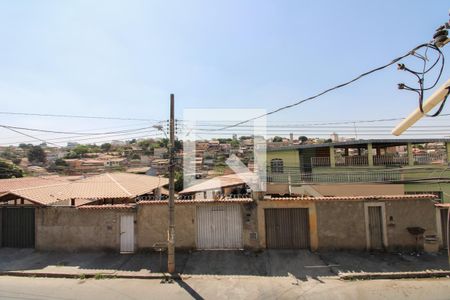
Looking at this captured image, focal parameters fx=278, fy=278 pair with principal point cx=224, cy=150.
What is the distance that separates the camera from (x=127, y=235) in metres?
11.9

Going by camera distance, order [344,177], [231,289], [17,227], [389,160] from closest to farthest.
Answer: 1. [231,289]
2. [17,227]
3. [344,177]
4. [389,160]

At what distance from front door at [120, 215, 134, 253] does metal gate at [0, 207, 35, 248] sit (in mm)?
4339

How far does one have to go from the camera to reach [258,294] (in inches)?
330

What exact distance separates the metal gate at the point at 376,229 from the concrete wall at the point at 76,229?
33.1 feet

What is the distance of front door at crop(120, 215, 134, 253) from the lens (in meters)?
11.8

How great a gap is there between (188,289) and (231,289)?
1371 mm

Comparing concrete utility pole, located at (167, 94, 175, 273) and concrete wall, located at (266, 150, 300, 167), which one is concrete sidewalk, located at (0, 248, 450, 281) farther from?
concrete wall, located at (266, 150, 300, 167)

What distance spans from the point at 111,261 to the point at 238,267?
5097mm

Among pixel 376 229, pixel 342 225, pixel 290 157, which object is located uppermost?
pixel 290 157

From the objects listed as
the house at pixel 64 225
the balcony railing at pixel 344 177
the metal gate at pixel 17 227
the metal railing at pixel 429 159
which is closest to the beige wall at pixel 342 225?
the balcony railing at pixel 344 177

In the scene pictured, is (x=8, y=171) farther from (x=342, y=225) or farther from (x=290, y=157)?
(x=342, y=225)

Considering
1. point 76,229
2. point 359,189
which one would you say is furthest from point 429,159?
point 76,229

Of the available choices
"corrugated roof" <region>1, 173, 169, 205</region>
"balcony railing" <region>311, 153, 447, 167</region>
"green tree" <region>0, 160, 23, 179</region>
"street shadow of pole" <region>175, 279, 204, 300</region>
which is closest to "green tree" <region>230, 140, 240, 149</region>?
"balcony railing" <region>311, 153, 447, 167</region>

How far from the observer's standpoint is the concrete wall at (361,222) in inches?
435
